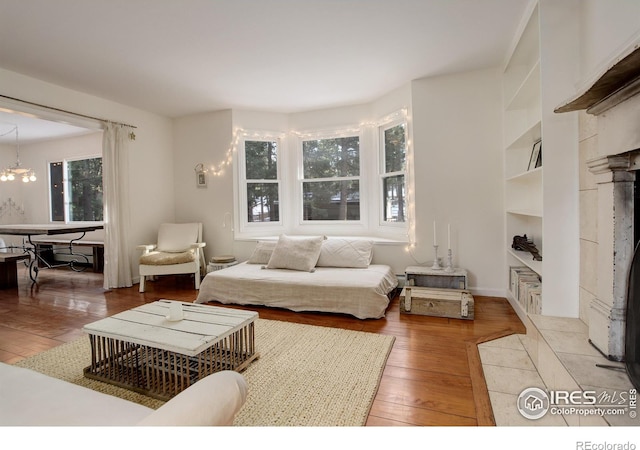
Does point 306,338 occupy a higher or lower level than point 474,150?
lower

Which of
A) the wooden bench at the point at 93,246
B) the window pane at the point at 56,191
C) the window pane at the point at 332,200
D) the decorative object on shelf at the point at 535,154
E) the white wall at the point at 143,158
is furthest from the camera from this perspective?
the window pane at the point at 56,191

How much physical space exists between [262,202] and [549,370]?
389 cm

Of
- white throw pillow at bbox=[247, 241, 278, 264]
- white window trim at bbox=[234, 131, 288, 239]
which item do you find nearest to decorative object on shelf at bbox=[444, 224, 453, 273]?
white throw pillow at bbox=[247, 241, 278, 264]

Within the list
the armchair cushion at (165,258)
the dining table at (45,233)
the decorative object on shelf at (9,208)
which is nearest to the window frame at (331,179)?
the armchair cushion at (165,258)

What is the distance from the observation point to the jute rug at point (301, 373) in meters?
1.53

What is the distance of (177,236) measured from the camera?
4391mm

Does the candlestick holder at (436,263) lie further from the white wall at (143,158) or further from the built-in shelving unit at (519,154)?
the white wall at (143,158)

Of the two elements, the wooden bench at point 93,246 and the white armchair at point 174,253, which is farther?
the wooden bench at point 93,246

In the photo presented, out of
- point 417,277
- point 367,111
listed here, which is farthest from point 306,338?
point 367,111

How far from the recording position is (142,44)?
2695 millimetres

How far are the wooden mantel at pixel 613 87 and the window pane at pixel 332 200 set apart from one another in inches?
116

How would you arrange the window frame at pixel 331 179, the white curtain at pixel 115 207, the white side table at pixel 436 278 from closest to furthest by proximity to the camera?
the white side table at pixel 436 278
the white curtain at pixel 115 207
the window frame at pixel 331 179

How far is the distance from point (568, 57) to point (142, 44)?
324cm
